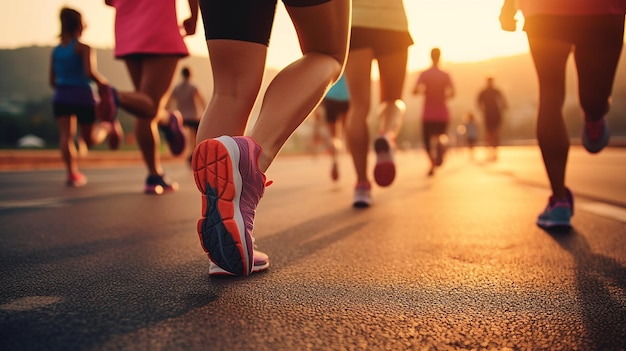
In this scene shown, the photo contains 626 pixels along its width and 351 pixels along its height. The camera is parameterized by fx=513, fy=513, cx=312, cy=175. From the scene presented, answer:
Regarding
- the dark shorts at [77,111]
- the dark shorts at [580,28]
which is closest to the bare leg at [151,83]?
the dark shorts at [77,111]

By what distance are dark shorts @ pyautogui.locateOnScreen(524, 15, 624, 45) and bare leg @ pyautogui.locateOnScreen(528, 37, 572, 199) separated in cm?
10

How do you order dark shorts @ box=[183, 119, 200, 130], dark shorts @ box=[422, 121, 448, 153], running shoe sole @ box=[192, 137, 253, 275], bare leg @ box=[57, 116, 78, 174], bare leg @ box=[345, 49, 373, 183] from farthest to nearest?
dark shorts @ box=[183, 119, 200, 130], dark shorts @ box=[422, 121, 448, 153], bare leg @ box=[57, 116, 78, 174], bare leg @ box=[345, 49, 373, 183], running shoe sole @ box=[192, 137, 253, 275]

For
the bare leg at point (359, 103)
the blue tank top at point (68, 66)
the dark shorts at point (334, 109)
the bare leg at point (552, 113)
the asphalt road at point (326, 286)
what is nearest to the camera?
the asphalt road at point (326, 286)

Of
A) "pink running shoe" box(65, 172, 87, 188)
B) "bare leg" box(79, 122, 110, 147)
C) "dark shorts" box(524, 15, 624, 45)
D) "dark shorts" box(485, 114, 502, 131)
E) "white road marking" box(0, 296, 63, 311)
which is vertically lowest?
"pink running shoe" box(65, 172, 87, 188)

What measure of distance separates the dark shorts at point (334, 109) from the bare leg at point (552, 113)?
15.9ft

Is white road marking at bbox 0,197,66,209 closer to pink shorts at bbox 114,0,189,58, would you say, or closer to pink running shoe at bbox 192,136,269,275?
pink shorts at bbox 114,0,189,58

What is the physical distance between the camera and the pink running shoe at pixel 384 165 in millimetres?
3652

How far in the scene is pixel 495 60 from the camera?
130 m

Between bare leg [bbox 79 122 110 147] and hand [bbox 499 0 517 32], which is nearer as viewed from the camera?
hand [bbox 499 0 517 32]

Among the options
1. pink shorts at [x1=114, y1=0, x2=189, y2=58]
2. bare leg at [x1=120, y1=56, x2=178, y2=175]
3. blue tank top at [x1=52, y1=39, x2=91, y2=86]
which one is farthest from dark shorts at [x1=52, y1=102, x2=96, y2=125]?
A: pink shorts at [x1=114, y1=0, x2=189, y2=58]

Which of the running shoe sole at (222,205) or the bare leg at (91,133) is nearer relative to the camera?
the running shoe sole at (222,205)

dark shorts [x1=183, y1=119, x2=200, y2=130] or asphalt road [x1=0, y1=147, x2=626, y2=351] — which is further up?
asphalt road [x1=0, y1=147, x2=626, y2=351]

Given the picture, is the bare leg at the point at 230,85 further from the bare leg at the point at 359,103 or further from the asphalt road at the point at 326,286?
the bare leg at the point at 359,103

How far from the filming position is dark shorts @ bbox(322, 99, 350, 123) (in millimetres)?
7547
